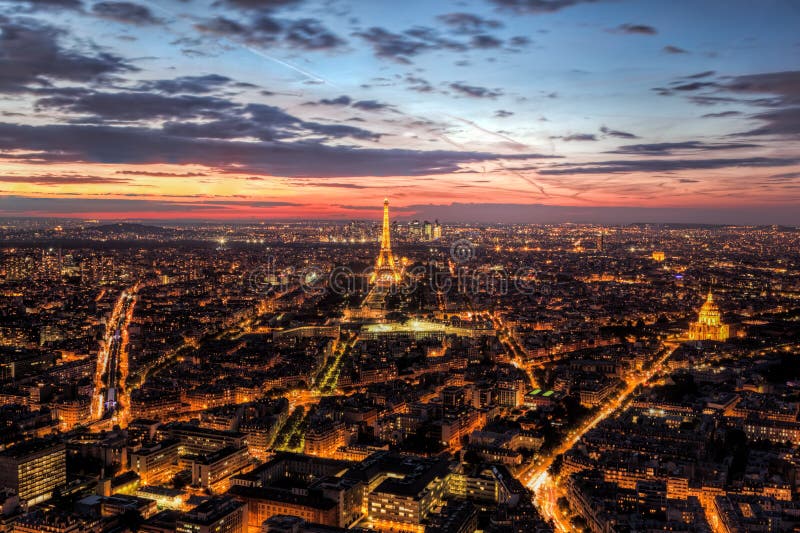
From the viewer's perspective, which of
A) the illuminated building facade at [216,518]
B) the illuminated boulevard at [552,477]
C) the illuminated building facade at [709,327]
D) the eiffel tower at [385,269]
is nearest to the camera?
the illuminated building facade at [216,518]

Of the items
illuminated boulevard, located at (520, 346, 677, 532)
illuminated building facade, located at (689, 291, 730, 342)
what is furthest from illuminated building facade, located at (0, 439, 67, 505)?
illuminated building facade, located at (689, 291, 730, 342)

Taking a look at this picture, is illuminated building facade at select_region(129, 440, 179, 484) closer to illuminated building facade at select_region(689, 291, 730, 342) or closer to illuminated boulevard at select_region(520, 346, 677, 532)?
illuminated boulevard at select_region(520, 346, 677, 532)

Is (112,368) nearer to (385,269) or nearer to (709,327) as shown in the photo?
(709,327)

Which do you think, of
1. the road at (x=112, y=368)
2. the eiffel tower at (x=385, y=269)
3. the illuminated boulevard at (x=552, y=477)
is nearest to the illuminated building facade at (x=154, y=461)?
the road at (x=112, y=368)

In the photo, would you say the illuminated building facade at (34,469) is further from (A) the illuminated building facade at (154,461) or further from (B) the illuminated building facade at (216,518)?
(B) the illuminated building facade at (216,518)

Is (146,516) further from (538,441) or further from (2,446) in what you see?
(538,441)

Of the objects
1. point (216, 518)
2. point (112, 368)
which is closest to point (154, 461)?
point (216, 518)
